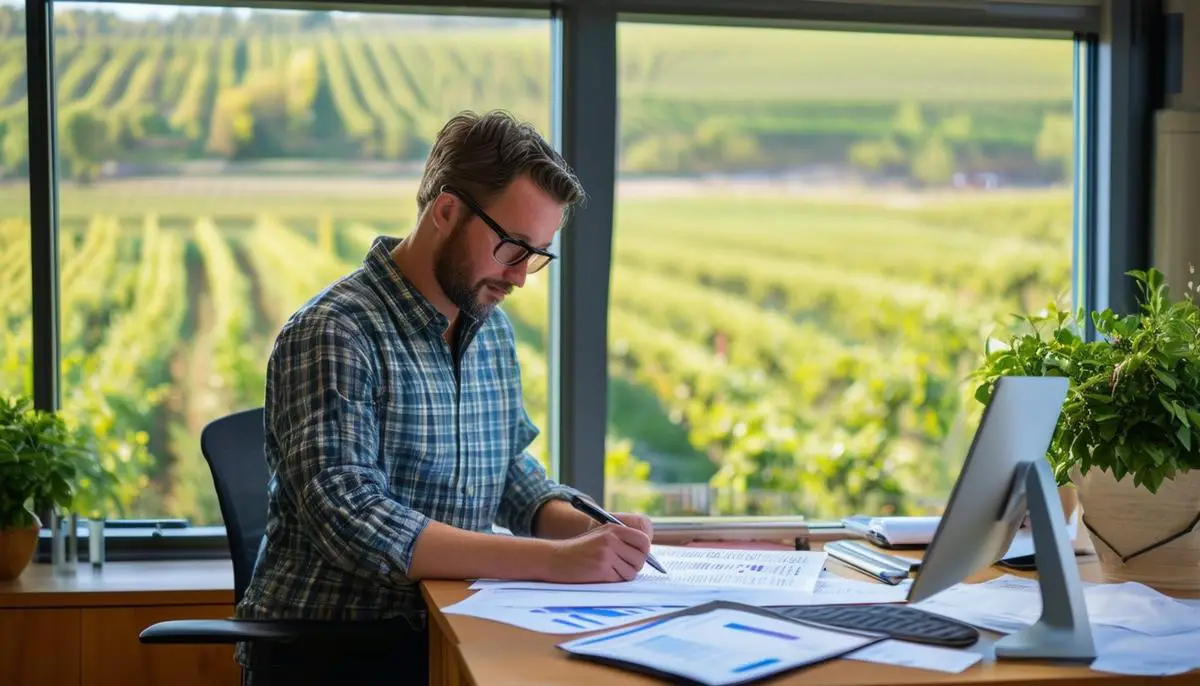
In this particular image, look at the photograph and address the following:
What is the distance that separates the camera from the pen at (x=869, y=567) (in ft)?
6.55

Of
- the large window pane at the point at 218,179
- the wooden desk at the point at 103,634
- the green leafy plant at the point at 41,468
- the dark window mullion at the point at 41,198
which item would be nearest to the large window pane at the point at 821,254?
the large window pane at the point at 218,179

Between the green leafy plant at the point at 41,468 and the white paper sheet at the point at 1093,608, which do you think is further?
the green leafy plant at the point at 41,468

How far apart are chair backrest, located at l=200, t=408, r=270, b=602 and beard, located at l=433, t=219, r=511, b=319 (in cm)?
51

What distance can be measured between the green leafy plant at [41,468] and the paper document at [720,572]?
57.3 inches

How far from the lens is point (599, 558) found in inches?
73.2

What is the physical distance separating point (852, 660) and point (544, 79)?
7.16ft

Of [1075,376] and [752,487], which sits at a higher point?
[1075,376]

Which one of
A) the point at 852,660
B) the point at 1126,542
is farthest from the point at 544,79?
the point at 852,660

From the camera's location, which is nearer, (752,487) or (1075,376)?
(1075,376)

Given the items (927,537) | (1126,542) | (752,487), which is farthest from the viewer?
(752,487)

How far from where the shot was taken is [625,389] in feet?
11.2

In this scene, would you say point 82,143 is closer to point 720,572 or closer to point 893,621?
point 720,572

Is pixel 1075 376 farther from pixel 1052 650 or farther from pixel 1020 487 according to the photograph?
pixel 1052 650

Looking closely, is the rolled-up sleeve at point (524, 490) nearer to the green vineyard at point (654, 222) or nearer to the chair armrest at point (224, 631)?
the chair armrest at point (224, 631)
